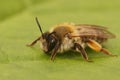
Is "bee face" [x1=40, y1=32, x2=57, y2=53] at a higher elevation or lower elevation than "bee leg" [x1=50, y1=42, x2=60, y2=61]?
Answer: higher

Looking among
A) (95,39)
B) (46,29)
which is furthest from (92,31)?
(46,29)

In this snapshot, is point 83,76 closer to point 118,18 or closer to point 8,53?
point 8,53

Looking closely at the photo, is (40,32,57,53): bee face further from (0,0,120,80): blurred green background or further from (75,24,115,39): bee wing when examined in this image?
(75,24,115,39): bee wing

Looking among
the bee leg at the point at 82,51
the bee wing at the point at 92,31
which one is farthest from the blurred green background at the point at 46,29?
the bee wing at the point at 92,31

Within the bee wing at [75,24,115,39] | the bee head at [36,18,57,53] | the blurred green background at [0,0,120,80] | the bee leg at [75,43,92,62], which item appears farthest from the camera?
the bee wing at [75,24,115,39]

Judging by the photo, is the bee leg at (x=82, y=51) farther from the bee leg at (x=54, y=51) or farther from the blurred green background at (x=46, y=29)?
the bee leg at (x=54, y=51)

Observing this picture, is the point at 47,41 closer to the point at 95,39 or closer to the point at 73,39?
the point at 73,39

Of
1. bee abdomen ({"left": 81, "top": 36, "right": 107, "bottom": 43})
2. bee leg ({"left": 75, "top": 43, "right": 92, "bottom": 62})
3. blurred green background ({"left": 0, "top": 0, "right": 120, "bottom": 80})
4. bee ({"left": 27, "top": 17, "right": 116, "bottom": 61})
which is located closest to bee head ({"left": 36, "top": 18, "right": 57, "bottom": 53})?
bee ({"left": 27, "top": 17, "right": 116, "bottom": 61})

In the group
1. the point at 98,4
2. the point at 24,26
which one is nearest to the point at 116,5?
the point at 98,4
